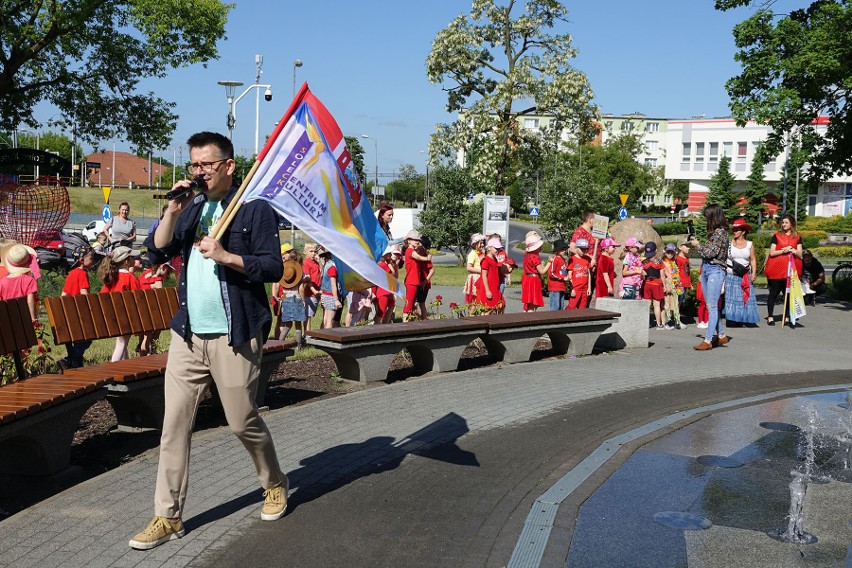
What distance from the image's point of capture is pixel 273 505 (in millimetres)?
5266

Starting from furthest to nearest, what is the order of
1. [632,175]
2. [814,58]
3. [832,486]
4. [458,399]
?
[632,175], [814,58], [458,399], [832,486]

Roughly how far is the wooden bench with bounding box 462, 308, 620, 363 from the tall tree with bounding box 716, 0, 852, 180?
26.6 feet

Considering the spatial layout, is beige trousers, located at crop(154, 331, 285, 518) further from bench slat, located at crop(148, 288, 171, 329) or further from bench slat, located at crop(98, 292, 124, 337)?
bench slat, located at crop(148, 288, 171, 329)

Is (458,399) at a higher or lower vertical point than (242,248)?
lower

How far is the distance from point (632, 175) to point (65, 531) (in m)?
78.6

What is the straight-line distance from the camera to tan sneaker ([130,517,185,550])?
186 inches

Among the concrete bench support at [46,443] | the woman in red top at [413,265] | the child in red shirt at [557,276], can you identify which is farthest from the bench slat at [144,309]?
the child in red shirt at [557,276]

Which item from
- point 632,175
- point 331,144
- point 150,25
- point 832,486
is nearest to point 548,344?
point 832,486

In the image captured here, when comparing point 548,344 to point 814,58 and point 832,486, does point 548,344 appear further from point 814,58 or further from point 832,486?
point 814,58

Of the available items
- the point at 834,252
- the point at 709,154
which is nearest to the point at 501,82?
the point at 834,252

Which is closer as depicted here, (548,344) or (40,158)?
(548,344)

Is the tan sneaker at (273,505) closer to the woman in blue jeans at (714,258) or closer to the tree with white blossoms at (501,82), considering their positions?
the woman in blue jeans at (714,258)

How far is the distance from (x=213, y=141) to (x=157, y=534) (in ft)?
6.56

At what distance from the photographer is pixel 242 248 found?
4.89 meters
